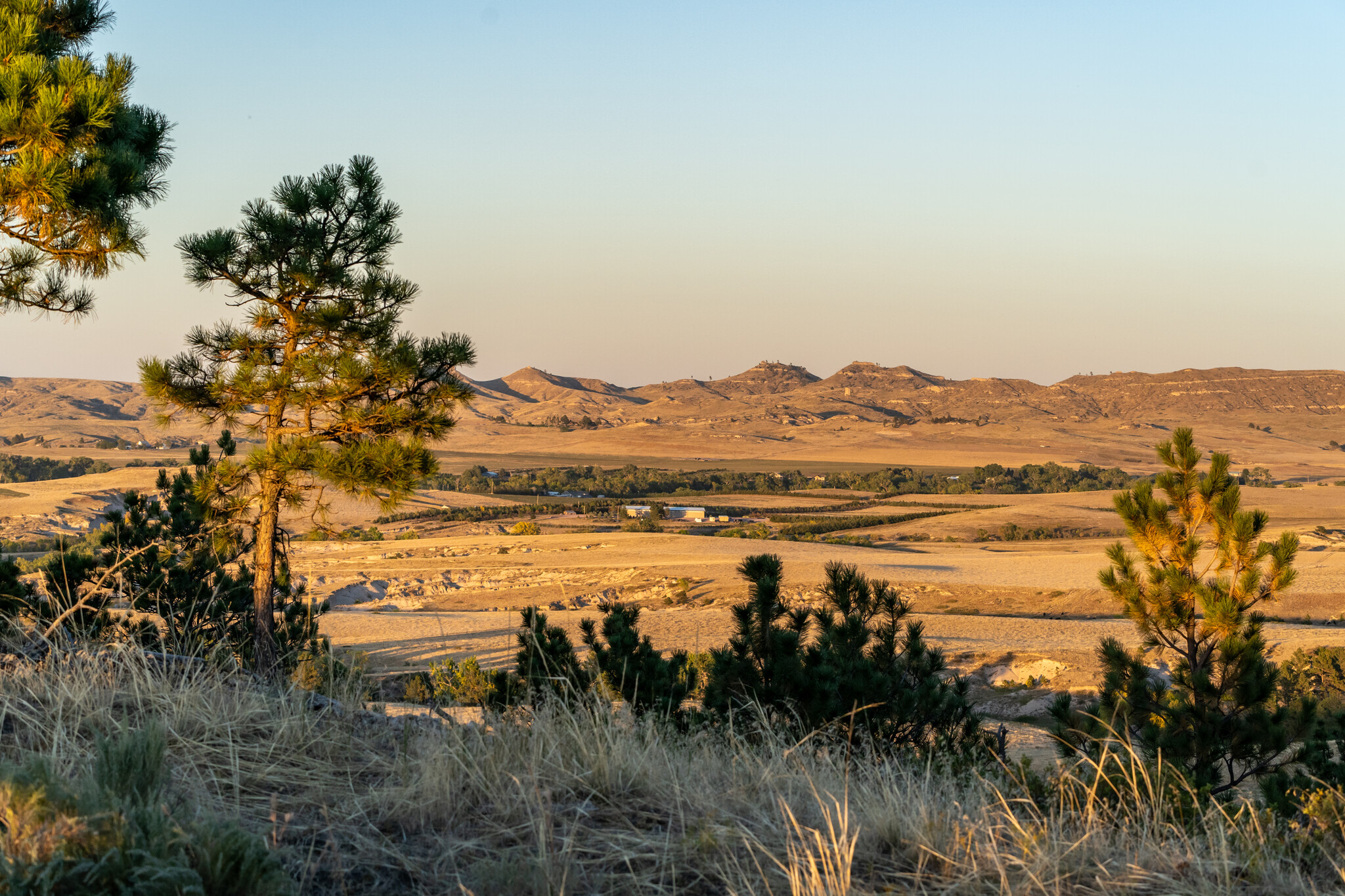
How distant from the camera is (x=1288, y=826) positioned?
457cm

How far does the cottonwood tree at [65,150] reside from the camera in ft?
21.2

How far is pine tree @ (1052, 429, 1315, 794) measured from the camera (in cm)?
828

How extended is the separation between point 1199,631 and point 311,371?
10.2 meters

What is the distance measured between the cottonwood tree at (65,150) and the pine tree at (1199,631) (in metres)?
8.50

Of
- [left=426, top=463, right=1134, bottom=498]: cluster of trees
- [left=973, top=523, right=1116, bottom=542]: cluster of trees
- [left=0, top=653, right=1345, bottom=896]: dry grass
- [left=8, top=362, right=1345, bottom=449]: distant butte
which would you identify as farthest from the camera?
[left=8, top=362, right=1345, bottom=449]: distant butte

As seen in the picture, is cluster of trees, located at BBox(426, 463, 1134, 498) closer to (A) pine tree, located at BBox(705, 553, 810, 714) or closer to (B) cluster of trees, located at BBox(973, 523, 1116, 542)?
(B) cluster of trees, located at BBox(973, 523, 1116, 542)

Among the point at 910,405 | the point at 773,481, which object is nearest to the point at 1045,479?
the point at 773,481

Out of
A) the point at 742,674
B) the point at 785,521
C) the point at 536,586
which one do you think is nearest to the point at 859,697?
the point at 742,674

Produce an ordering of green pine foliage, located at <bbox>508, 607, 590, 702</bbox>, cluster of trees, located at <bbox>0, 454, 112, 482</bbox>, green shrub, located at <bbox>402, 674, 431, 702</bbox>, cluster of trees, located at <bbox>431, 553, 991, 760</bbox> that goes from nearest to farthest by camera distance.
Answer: green pine foliage, located at <bbox>508, 607, 590, 702</bbox> < cluster of trees, located at <bbox>431, 553, 991, 760</bbox> < green shrub, located at <bbox>402, 674, 431, 702</bbox> < cluster of trees, located at <bbox>0, 454, 112, 482</bbox>

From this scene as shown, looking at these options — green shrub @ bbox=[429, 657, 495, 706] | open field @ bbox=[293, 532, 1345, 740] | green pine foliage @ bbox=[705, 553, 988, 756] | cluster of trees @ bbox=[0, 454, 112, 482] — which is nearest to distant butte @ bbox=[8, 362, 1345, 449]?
cluster of trees @ bbox=[0, 454, 112, 482]

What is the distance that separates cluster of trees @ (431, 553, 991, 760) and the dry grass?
65.3 inches

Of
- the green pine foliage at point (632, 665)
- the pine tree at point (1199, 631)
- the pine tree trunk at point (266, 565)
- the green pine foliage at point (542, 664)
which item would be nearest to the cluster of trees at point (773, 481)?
the pine tree trunk at point (266, 565)

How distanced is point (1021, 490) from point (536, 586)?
6246 centimetres

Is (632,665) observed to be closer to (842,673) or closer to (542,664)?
(542,664)
